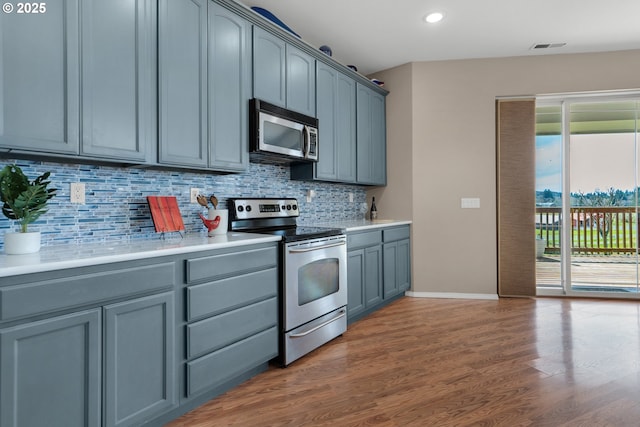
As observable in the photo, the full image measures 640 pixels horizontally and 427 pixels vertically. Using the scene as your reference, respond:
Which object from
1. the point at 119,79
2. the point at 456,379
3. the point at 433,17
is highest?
the point at 433,17

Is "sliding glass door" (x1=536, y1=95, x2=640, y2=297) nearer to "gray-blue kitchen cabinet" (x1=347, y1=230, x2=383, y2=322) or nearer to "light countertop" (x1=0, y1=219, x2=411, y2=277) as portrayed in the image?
"gray-blue kitchen cabinet" (x1=347, y1=230, x2=383, y2=322)

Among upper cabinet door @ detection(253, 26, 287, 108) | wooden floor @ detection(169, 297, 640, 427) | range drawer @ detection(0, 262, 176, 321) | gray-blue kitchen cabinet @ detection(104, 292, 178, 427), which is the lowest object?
wooden floor @ detection(169, 297, 640, 427)

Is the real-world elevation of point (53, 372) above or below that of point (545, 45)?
below

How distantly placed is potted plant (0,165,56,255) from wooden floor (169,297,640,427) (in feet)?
3.55

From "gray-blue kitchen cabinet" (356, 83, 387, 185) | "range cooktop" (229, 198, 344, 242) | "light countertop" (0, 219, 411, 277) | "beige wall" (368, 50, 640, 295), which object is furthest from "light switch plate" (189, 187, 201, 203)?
"beige wall" (368, 50, 640, 295)

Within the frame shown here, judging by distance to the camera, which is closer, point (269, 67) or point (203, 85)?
point (203, 85)

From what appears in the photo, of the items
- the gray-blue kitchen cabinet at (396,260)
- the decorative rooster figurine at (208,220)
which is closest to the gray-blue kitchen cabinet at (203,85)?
the decorative rooster figurine at (208,220)

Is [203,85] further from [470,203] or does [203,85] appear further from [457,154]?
[470,203]

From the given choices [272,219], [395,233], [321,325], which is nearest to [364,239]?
[395,233]

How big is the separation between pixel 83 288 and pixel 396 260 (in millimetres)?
3146

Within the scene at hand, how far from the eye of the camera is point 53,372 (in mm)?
1391

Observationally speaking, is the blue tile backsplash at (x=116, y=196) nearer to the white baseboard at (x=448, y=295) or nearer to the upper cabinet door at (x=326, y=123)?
the upper cabinet door at (x=326, y=123)

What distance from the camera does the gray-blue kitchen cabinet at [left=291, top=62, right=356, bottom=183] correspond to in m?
3.51

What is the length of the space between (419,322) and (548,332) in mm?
1020
